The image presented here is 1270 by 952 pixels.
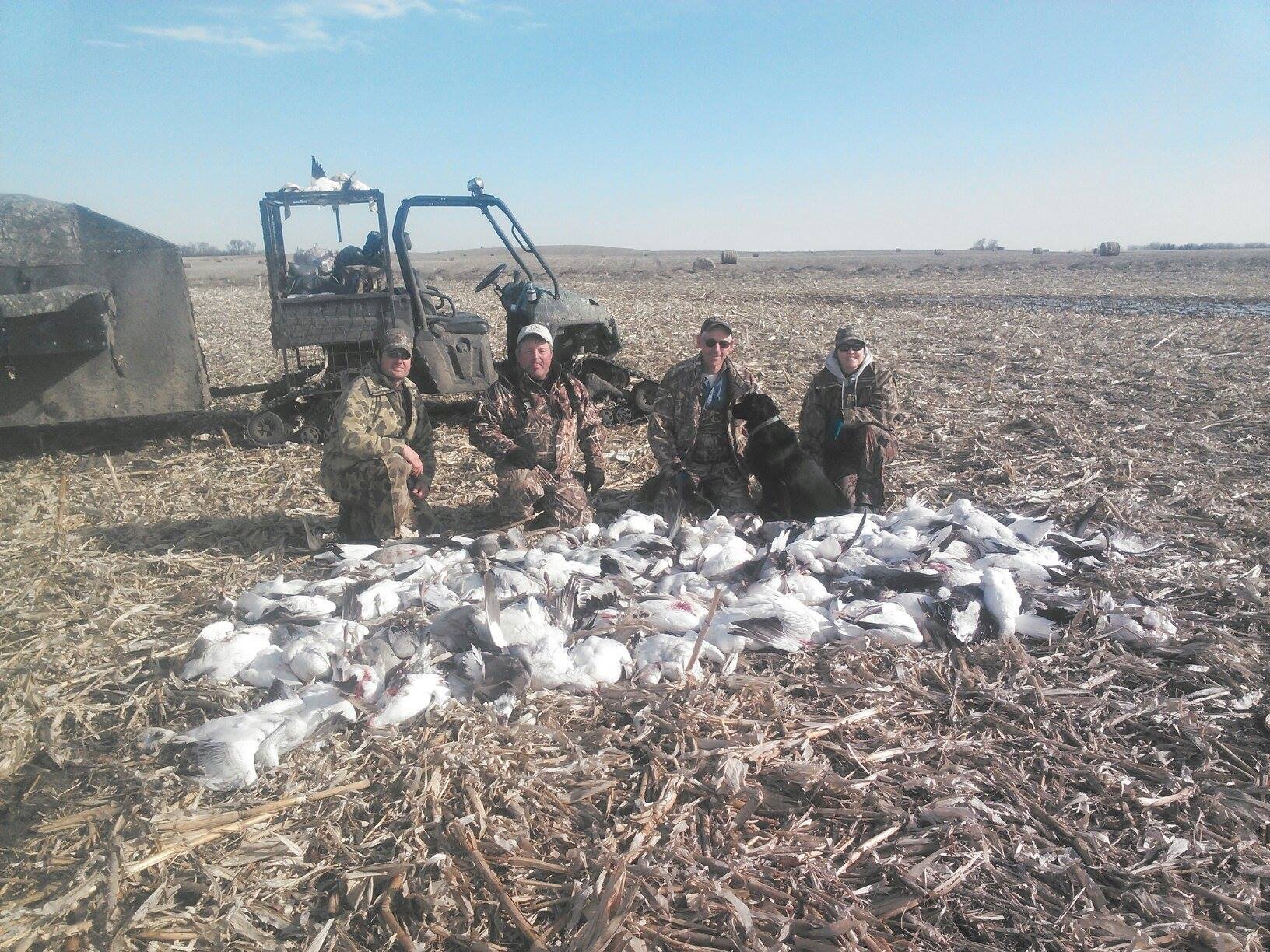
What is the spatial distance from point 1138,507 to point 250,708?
18.0 ft

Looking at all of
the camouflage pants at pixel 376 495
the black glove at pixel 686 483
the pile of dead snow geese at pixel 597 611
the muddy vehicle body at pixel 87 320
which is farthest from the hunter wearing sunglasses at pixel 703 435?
the muddy vehicle body at pixel 87 320

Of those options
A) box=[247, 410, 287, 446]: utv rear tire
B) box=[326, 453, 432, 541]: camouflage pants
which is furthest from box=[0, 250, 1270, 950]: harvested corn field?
box=[247, 410, 287, 446]: utv rear tire

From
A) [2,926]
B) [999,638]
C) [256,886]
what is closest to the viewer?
[2,926]

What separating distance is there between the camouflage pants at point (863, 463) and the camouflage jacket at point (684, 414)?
27.6 inches

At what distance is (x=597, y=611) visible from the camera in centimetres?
395

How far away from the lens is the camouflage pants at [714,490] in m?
5.43

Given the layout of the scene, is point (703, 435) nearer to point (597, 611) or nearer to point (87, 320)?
point (597, 611)

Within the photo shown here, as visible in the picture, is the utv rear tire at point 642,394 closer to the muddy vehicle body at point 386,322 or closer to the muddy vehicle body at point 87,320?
the muddy vehicle body at point 386,322

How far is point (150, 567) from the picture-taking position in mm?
4840

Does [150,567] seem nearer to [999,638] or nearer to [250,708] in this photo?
[250,708]

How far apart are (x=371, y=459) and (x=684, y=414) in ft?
6.95

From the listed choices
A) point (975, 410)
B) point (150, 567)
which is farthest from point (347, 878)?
point (975, 410)

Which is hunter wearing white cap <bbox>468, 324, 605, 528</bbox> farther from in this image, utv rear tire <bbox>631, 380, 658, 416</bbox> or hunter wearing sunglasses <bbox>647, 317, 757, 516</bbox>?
utv rear tire <bbox>631, 380, 658, 416</bbox>

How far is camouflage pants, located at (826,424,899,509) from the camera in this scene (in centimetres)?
532
